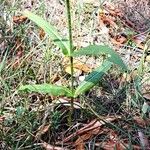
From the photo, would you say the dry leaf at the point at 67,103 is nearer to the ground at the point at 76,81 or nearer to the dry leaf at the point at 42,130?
the ground at the point at 76,81

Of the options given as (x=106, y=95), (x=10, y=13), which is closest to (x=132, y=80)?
(x=106, y=95)

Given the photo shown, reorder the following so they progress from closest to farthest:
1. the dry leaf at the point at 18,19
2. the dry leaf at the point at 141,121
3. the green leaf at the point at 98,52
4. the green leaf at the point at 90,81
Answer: the green leaf at the point at 98,52 → the green leaf at the point at 90,81 → the dry leaf at the point at 141,121 → the dry leaf at the point at 18,19

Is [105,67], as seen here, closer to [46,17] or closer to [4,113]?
[4,113]

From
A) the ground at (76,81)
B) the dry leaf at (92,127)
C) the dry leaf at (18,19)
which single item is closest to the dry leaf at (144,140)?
the ground at (76,81)

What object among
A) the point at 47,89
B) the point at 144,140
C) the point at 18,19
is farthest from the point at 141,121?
the point at 18,19

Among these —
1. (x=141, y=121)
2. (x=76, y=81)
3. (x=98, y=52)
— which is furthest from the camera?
(x=76, y=81)

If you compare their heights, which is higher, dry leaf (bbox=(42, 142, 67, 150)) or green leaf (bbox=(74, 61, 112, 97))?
green leaf (bbox=(74, 61, 112, 97))

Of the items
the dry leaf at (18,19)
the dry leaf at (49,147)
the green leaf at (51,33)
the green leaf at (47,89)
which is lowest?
the dry leaf at (49,147)

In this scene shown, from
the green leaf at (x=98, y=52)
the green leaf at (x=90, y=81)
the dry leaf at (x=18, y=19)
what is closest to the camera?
the green leaf at (x=98, y=52)

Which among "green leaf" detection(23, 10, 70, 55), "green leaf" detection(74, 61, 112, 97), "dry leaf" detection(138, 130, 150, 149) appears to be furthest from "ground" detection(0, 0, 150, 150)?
"green leaf" detection(23, 10, 70, 55)

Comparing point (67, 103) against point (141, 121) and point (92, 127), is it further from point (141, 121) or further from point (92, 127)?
point (141, 121)

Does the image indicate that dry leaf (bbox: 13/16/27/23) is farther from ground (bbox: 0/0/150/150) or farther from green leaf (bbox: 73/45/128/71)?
green leaf (bbox: 73/45/128/71)
